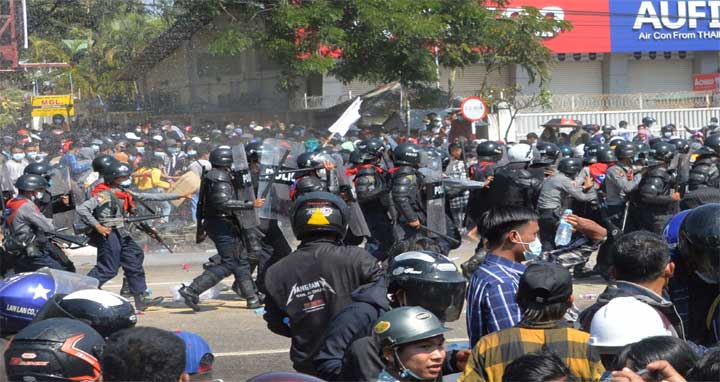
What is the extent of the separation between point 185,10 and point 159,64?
90.3 inches

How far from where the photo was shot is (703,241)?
4434 millimetres

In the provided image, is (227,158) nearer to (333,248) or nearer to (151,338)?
(333,248)

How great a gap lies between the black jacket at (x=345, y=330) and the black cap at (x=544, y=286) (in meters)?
0.71

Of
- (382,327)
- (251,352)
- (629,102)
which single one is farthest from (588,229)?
(629,102)

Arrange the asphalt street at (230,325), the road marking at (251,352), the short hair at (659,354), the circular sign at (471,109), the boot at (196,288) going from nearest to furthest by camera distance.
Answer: the short hair at (659,354), the asphalt street at (230,325), the road marking at (251,352), the boot at (196,288), the circular sign at (471,109)

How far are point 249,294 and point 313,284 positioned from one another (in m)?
5.72

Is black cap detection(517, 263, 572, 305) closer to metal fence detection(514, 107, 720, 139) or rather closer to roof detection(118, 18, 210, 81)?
roof detection(118, 18, 210, 81)

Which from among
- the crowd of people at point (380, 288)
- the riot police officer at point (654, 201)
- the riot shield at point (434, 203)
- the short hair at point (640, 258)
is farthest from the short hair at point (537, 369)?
the riot police officer at point (654, 201)

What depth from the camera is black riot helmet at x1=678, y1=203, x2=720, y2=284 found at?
14.4ft

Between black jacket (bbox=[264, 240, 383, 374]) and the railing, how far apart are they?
2859 cm

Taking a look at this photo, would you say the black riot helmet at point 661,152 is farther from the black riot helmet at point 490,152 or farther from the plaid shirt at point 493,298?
the plaid shirt at point 493,298

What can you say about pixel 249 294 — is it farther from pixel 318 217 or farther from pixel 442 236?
pixel 318 217

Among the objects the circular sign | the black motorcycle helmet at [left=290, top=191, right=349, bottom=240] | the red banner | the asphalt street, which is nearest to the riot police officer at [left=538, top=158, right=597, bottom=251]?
the asphalt street

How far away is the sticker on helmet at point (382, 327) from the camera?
376 cm
